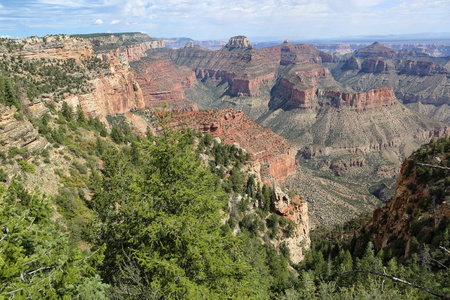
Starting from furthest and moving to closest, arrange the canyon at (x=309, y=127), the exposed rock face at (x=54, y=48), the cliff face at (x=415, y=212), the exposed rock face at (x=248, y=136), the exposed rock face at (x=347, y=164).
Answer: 1. the exposed rock face at (x=347, y=164)
2. the exposed rock face at (x=248, y=136)
3. the canyon at (x=309, y=127)
4. the exposed rock face at (x=54, y=48)
5. the cliff face at (x=415, y=212)

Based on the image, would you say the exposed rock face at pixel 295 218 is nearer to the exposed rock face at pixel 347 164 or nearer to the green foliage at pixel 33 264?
the green foliage at pixel 33 264

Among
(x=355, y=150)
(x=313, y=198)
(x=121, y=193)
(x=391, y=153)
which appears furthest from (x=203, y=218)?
(x=391, y=153)

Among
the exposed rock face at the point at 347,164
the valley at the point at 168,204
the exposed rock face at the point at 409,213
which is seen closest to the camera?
the valley at the point at 168,204

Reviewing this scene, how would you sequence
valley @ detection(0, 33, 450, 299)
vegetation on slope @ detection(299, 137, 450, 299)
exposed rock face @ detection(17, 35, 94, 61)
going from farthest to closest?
exposed rock face @ detection(17, 35, 94, 61) < vegetation on slope @ detection(299, 137, 450, 299) < valley @ detection(0, 33, 450, 299)

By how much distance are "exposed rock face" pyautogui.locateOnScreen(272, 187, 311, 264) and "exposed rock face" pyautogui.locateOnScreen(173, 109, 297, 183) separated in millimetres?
26844

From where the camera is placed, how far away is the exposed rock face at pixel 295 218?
43.9m

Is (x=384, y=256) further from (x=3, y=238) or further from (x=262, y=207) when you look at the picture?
(x=3, y=238)

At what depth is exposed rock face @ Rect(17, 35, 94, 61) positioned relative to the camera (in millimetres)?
58219

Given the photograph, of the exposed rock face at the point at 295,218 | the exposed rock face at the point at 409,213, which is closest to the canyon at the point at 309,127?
the exposed rock face at the point at 295,218

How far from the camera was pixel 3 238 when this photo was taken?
828 cm

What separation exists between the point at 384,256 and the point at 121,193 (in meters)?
31.6

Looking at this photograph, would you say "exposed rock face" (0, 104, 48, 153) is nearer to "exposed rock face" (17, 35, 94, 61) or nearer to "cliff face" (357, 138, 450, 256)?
"exposed rock face" (17, 35, 94, 61)

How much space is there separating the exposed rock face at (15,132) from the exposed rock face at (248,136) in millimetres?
47788

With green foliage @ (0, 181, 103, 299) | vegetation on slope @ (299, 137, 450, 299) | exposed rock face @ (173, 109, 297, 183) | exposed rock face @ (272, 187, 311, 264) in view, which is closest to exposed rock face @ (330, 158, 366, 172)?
exposed rock face @ (173, 109, 297, 183)
